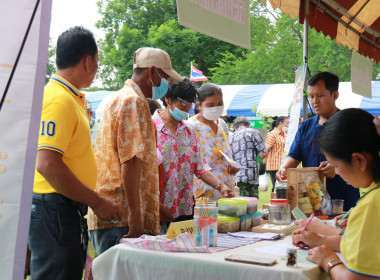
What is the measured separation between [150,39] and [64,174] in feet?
72.8

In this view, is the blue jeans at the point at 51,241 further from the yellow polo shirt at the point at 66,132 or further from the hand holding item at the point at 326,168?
the hand holding item at the point at 326,168

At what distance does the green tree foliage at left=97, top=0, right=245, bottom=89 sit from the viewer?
23.5m

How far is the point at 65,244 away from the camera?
81.2 inches

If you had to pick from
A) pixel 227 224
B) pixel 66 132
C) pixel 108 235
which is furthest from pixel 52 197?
pixel 227 224

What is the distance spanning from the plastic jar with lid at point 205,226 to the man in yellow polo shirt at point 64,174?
0.50 meters

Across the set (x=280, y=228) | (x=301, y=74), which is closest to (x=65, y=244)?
(x=280, y=228)

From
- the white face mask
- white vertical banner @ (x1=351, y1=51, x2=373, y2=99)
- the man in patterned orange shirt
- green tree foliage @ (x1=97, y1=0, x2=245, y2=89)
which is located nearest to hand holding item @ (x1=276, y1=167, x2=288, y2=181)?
the man in patterned orange shirt

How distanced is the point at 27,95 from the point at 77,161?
1183mm

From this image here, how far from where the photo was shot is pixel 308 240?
1890 mm

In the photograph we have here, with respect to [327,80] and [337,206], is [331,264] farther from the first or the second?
[327,80]

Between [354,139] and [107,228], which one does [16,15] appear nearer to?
[354,139]

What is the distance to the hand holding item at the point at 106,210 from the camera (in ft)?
6.94

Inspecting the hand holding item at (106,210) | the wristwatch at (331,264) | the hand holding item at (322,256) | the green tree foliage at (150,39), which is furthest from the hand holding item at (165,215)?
the green tree foliage at (150,39)

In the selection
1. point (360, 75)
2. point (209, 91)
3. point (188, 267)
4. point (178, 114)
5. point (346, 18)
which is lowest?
point (188, 267)
